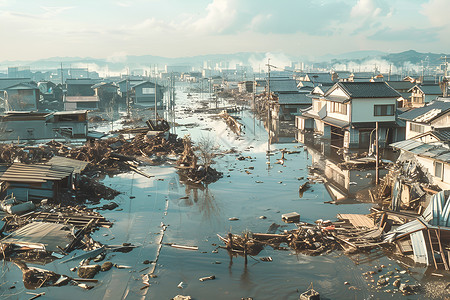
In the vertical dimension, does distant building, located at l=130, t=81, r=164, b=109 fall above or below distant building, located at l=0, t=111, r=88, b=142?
above

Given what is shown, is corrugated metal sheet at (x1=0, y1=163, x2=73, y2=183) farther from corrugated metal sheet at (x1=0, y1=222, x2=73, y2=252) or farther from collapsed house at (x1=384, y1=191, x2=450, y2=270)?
collapsed house at (x1=384, y1=191, x2=450, y2=270)

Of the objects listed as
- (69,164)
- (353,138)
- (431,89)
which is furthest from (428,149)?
(431,89)

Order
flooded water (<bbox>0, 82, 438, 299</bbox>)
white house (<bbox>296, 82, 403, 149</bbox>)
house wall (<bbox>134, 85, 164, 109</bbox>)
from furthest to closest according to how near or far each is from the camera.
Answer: house wall (<bbox>134, 85, 164, 109</bbox>), white house (<bbox>296, 82, 403, 149</bbox>), flooded water (<bbox>0, 82, 438, 299</bbox>)

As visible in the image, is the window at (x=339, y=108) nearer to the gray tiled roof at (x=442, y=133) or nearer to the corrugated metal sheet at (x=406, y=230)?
the gray tiled roof at (x=442, y=133)

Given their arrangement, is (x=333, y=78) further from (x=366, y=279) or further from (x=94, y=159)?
(x=366, y=279)

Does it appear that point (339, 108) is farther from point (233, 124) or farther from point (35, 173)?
point (35, 173)

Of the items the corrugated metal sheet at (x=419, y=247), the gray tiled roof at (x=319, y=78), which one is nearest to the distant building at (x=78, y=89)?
the gray tiled roof at (x=319, y=78)

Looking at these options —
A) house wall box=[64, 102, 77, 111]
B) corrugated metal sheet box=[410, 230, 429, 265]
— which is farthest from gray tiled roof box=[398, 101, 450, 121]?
house wall box=[64, 102, 77, 111]
